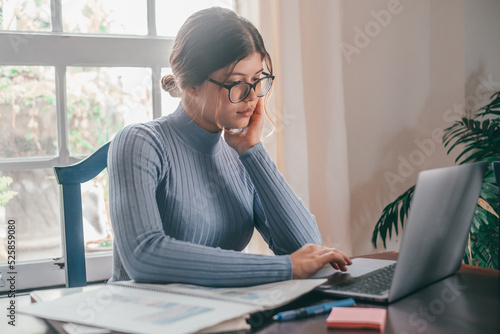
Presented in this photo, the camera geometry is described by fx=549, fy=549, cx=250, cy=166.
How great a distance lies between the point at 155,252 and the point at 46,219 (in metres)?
0.95

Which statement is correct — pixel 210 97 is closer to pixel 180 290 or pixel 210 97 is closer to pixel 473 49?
pixel 180 290

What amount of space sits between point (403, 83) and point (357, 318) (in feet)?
5.55

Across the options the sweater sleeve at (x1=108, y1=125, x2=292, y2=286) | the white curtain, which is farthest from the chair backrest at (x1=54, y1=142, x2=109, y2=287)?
the white curtain

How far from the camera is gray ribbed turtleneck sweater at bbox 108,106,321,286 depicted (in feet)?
3.16

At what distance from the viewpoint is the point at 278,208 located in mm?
1341

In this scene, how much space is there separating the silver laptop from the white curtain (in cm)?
88

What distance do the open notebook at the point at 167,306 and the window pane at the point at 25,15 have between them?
3.67 feet

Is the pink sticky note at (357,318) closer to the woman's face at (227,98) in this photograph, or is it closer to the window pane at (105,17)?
the woman's face at (227,98)

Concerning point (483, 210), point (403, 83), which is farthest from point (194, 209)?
point (403, 83)

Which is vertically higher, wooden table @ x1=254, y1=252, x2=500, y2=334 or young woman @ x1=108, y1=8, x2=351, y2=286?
young woman @ x1=108, y1=8, x2=351, y2=286

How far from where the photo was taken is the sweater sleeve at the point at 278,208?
1.34 meters

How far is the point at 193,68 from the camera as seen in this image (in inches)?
50.3

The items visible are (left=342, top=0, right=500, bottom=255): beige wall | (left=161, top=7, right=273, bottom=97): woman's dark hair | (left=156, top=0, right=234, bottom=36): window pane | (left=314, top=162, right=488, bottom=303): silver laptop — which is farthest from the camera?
(left=342, top=0, right=500, bottom=255): beige wall

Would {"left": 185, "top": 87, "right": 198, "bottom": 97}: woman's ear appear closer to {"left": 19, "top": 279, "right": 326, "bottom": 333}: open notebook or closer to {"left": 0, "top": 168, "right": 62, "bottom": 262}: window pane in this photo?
{"left": 19, "top": 279, "right": 326, "bottom": 333}: open notebook
